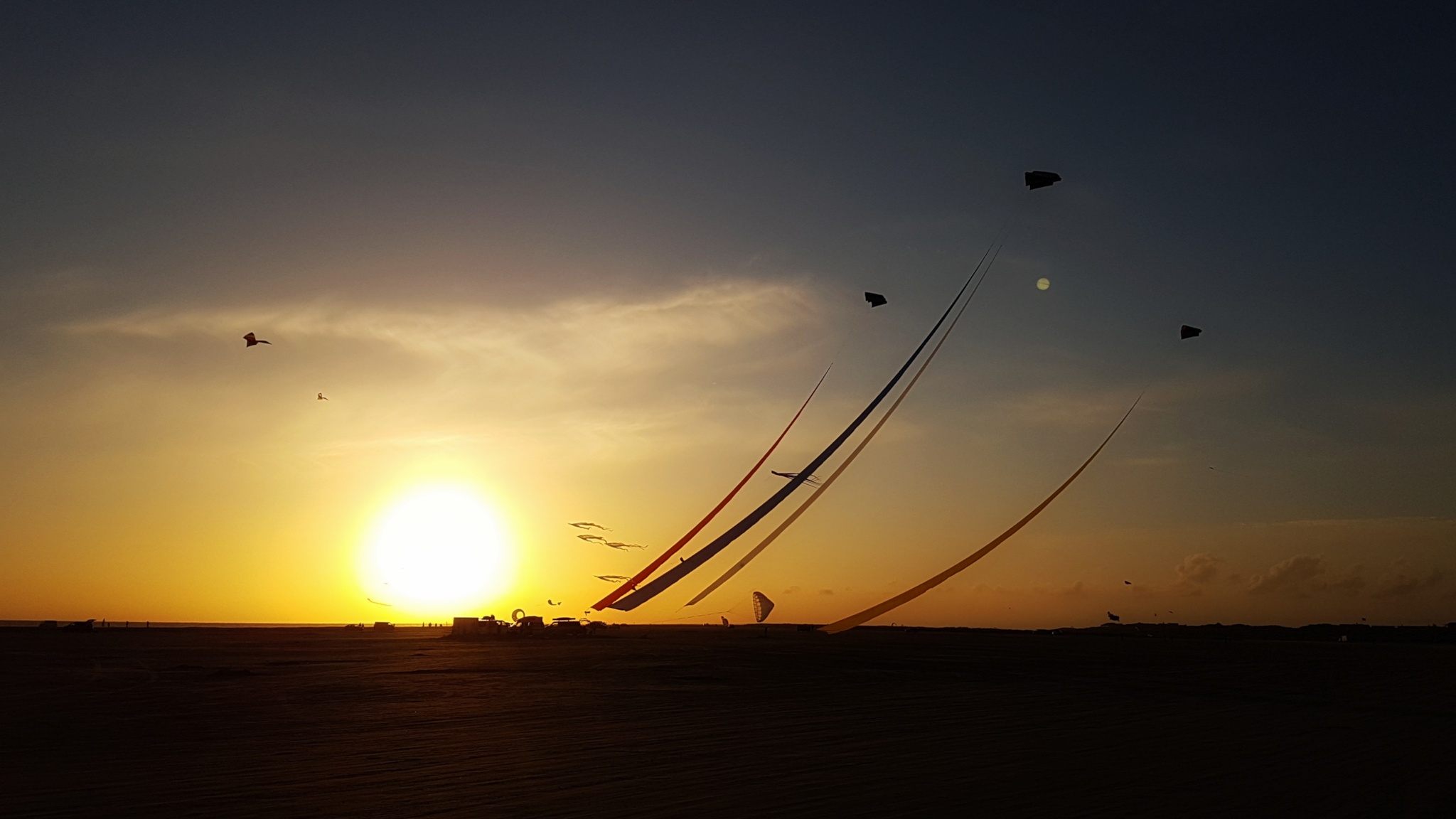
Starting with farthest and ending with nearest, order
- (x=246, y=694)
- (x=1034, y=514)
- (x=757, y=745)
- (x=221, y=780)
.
→ 1. (x=246, y=694)
2. (x=1034, y=514)
3. (x=757, y=745)
4. (x=221, y=780)

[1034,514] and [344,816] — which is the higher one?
[1034,514]

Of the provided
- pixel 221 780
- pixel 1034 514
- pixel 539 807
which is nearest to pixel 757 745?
pixel 539 807

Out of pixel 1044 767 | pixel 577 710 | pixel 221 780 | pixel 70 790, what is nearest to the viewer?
pixel 70 790

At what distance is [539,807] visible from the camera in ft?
32.9

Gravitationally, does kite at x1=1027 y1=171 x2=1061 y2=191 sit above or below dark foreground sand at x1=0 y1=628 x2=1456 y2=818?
above

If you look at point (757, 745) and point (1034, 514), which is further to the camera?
point (1034, 514)

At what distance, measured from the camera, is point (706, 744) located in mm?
14680

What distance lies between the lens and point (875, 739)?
15.4 m

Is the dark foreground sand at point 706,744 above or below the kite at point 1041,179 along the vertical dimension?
below

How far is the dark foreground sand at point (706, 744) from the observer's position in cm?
1055

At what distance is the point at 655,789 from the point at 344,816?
356 centimetres

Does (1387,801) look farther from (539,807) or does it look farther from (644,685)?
(644,685)

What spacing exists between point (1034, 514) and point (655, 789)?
29.4ft

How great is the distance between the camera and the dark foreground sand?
34.6 feet
